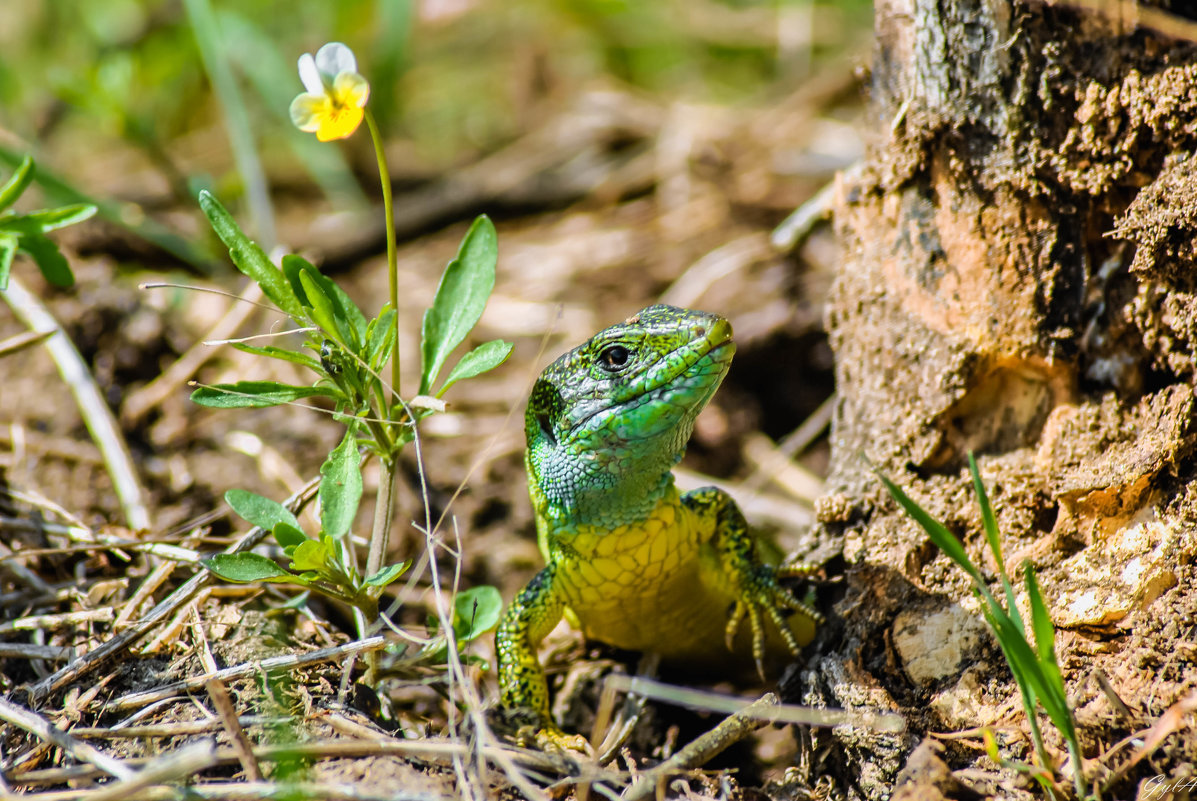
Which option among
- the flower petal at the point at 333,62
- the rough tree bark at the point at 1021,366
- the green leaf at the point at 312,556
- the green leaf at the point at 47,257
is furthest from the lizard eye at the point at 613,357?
the green leaf at the point at 47,257

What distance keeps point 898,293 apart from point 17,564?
9.98ft

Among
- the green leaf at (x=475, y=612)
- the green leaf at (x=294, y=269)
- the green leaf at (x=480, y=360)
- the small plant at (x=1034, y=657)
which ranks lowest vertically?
the green leaf at (x=475, y=612)

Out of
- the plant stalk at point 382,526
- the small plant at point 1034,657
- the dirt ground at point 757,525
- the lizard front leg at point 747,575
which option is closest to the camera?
the small plant at point 1034,657

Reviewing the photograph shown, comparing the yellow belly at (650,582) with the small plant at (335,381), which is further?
the yellow belly at (650,582)

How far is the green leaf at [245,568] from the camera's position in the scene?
96.0 inches

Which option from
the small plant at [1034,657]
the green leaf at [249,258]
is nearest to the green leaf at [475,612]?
the green leaf at [249,258]

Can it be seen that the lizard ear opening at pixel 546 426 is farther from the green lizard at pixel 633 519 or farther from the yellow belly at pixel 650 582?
the yellow belly at pixel 650 582

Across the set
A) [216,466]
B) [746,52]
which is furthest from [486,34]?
[216,466]

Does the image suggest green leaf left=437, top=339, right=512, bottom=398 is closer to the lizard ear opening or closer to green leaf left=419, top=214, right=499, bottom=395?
green leaf left=419, top=214, right=499, bottom=395

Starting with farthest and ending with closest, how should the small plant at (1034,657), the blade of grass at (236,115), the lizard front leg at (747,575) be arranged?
the blade of grass at (236,115) → the lizard front leg at (747,575) → the small plant at (1034,657)

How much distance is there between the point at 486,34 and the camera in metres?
8.19

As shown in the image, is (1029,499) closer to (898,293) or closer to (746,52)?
(898,293)

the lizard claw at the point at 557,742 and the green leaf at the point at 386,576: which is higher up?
the green leaf at the point at 386,576

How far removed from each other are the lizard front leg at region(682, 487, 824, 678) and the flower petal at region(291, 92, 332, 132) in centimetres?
171
